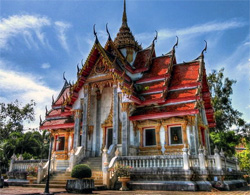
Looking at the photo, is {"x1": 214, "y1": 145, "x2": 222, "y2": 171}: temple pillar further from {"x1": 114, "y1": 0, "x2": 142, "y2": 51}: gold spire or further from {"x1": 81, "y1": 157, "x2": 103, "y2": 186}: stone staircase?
{"x1": 114, "y1": 0, "x2": 142, "y2": 51}: gold spire

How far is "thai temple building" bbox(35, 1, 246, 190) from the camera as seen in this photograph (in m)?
12.2

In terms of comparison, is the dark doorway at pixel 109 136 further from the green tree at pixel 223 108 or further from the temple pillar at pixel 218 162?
the green tree at pixel 223 108

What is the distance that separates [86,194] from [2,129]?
32.9 m

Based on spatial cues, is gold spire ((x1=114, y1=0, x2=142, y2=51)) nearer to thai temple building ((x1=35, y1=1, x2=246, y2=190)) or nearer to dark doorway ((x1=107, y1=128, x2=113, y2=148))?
thai temple building ((x1=35, y1=1, x2=246, y2=190))

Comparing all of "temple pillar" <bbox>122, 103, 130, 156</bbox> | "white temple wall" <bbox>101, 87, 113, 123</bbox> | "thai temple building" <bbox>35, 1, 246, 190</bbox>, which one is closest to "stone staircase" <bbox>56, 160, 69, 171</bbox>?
"thai temple building" <bbox>35, 1, 246, 190</bbox>

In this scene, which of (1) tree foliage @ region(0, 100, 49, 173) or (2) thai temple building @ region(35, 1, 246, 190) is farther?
(1) tree foliage @ region(0, 100, 49, 173)

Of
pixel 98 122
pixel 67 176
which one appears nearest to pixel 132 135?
pixel 98 122

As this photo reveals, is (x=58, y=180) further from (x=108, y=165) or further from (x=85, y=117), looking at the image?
(x=85, y=117)

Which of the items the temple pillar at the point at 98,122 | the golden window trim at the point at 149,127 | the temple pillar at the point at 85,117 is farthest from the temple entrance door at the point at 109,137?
the golden window trim at the point at 149,127

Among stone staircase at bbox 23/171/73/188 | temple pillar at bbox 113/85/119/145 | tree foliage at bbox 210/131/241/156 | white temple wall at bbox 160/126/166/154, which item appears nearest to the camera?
stone staircase at bbox 23/171/73/188

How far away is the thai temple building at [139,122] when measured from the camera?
12250 millimetres

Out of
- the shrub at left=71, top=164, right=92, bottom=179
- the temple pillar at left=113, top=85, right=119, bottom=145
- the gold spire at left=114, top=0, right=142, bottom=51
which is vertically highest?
the gold spire at left=114, top=0, right=142, bottom=51

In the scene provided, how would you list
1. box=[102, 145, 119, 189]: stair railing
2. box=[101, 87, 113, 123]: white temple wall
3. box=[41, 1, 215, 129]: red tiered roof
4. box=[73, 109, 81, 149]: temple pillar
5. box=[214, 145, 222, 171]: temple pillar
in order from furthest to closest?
box=[101, 87, 113, 123]: white temple wall → box=[73, 109, 81, 149]: temple pillar → box=[41, 1, 215, 129]: red tiered roof → box=[102, 145, 119, 189]: stair railing → box=[214, 145, 222, 171]: temple pillar

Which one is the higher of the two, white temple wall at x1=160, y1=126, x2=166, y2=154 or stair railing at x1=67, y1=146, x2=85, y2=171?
white temple wall at x1=160, y1=126, x2=166, y2=154
